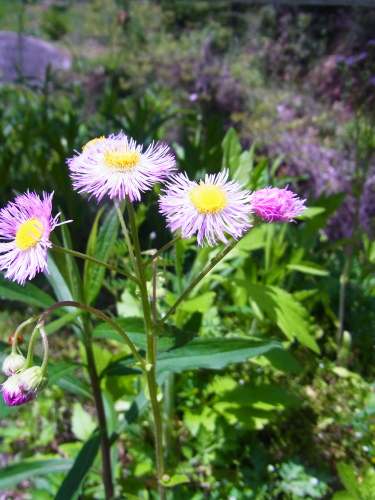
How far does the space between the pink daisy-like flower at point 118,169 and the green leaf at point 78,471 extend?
68 centimetres

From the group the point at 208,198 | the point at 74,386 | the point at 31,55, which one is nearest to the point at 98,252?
the point at 74,386

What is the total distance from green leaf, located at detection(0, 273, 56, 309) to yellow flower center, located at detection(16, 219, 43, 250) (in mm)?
356

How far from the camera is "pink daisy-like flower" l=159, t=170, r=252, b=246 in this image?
688mm

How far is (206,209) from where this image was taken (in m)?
0.70

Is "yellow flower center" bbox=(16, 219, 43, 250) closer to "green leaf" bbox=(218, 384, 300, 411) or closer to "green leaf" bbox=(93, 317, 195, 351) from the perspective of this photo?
"green leaf" bbox=(93, 317, 195, 351)

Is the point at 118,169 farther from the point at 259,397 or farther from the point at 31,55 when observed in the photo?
the point at 31,55

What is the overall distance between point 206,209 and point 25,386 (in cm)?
37

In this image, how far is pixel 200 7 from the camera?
22.6ft

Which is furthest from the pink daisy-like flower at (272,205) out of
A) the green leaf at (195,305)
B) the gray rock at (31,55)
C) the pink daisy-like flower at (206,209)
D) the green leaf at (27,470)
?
the gray rock at (31,55)

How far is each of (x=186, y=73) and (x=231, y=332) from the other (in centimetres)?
410

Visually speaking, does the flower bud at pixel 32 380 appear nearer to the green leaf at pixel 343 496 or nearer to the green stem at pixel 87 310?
the green stem at pixel 87 310

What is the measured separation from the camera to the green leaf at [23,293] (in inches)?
39.6

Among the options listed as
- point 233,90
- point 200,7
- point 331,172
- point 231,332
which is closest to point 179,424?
point 231,332

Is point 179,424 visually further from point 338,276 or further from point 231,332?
point 338,276
